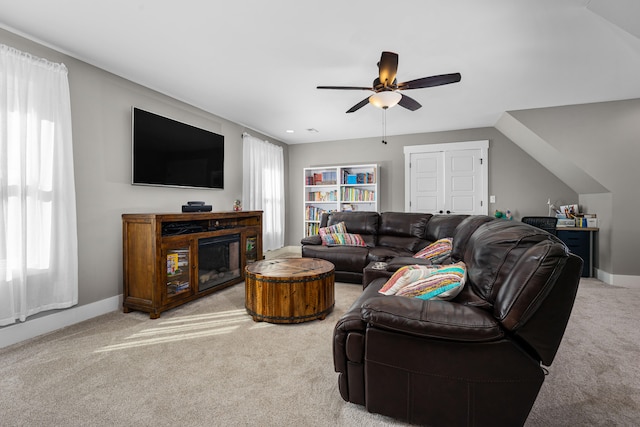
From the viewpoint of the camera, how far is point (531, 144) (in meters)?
4.56

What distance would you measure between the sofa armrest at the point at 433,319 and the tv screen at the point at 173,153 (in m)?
3.05

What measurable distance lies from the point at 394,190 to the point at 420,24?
3.82 meters

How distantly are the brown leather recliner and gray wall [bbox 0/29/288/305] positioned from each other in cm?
271

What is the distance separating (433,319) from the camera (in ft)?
4.12

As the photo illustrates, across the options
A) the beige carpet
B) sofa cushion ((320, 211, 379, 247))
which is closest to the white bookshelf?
sofa cushion ((320, 211, 379, 247))

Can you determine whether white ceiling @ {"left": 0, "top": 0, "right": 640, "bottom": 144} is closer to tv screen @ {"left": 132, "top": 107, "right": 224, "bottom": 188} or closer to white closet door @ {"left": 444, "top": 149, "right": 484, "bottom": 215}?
tv screen @ {"left": 132, "top": 107, "right": 224, "bottom": 188}

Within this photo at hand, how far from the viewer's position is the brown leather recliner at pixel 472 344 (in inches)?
45.2

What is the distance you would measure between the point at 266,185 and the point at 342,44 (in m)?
3.48

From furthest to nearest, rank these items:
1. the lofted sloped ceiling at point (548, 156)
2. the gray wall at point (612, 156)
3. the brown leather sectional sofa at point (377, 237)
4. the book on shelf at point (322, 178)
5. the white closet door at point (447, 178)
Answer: the book on shelf at point (322, 178) < the white closet door at point (447, 178) < the lofted sloped ceiling at point (548, 156) < the brown leather sectional sofa at point (377, 237) < the gray wall at point (612, 156)

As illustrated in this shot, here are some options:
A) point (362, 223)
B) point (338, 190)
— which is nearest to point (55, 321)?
point (362, 223)

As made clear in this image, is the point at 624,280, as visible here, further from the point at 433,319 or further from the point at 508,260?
the point at 433,319

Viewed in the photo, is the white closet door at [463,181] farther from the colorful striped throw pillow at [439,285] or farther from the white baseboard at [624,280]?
the colorful striped throw pillow at [439,285]

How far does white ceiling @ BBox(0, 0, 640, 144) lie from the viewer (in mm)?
2059

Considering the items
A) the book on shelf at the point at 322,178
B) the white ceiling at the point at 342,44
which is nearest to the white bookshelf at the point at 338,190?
the book on shelf at the point at 322,178
